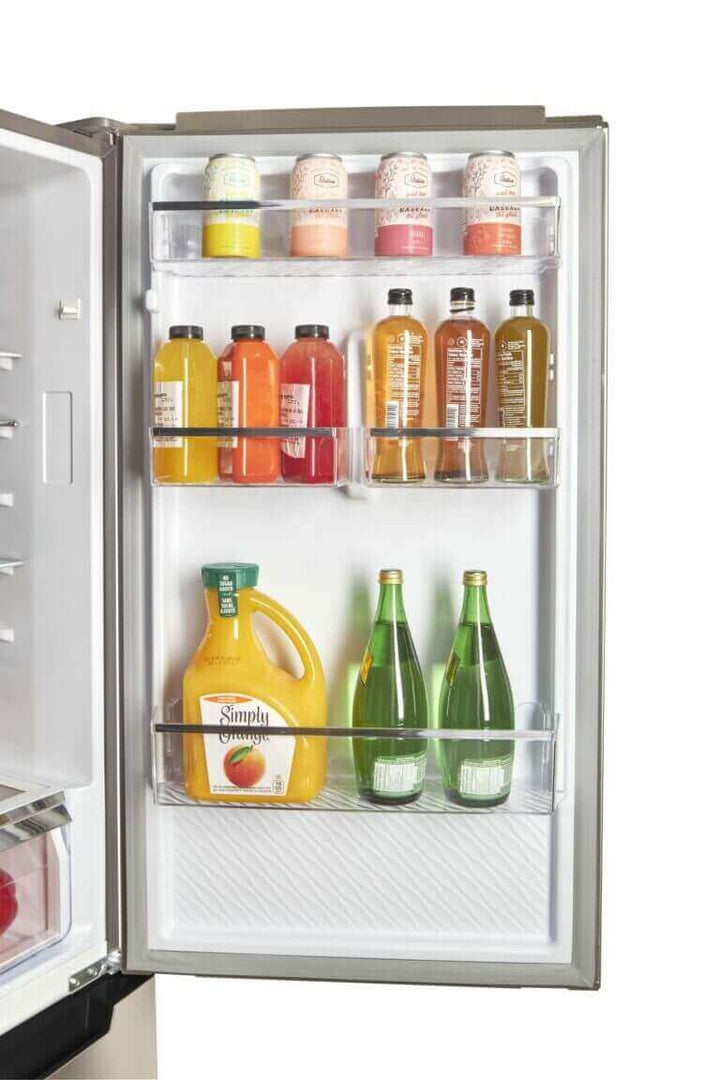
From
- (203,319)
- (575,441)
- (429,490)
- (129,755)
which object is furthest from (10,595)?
(575,441)

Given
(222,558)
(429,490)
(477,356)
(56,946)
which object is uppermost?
(477,356)

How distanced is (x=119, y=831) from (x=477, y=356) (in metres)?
0.84

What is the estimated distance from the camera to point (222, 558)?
1590 mm

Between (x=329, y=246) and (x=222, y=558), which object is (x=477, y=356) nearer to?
(x=329, y=246)

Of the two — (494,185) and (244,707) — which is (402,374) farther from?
(244,707)

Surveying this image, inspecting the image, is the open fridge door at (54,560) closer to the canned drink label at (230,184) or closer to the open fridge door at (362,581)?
the open fridge door at (362,581)

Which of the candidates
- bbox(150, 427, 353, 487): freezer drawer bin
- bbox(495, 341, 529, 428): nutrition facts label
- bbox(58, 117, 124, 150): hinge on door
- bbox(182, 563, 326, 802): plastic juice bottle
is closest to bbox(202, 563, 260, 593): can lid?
bbox(182, 563, 326, 802): plastic juice bottle

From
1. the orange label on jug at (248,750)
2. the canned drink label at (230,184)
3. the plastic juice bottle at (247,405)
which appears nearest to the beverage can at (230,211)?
the canned drink label at (230,184)

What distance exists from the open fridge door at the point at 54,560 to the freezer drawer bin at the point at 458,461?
0.40m

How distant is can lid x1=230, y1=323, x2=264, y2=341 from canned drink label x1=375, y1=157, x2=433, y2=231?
0.71ft

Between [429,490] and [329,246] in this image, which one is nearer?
[329,246]

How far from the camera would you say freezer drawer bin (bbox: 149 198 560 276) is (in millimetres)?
1440

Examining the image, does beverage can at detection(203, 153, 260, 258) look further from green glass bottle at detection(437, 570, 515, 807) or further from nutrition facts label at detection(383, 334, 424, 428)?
green glass bottle at detection(437, 570, 515, 807)

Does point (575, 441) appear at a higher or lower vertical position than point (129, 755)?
higher
